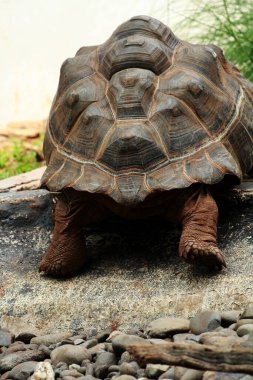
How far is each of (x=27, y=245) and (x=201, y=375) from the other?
78.0 inches

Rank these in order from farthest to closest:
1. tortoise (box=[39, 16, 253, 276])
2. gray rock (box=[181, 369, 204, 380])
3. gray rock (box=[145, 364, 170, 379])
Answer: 1. tortoise (box=[39, 16, 253, 276])
2. gray rock (box=[145, 364, 170, 379])
3. gray rock (box=[181, 369, 204, 380])

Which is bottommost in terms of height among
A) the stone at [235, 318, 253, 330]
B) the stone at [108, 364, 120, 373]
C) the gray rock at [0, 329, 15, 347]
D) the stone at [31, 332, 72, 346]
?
the gray rock at [0, 329, 15, 347]

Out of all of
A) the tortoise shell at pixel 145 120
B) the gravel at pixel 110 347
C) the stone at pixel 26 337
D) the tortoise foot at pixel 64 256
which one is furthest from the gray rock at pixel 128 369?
the tortoise foot at pixel 64 256

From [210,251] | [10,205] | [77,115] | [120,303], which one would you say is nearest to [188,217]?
[210,251]

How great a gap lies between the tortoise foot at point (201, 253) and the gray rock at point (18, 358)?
0.80m

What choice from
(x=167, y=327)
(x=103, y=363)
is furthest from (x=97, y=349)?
(x=167, y=327)

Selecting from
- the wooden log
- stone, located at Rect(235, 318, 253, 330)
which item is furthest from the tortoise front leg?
the wooden log

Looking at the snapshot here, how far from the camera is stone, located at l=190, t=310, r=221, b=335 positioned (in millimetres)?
3303

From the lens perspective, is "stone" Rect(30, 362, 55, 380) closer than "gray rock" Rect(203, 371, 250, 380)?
No

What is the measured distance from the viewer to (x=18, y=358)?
3.36 metres

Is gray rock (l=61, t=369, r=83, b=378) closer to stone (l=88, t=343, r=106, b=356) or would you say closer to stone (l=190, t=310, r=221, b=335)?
stone (l=88, t=343, r=106, b=356)

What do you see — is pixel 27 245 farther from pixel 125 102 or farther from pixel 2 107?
pixel 2 107

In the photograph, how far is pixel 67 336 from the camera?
3.64 m

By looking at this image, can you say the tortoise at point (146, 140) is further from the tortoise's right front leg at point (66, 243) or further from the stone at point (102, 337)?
the stone at point (102, 337)
